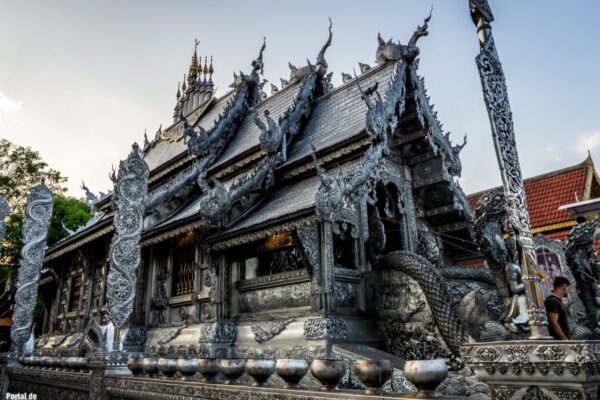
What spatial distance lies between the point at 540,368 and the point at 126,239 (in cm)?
522

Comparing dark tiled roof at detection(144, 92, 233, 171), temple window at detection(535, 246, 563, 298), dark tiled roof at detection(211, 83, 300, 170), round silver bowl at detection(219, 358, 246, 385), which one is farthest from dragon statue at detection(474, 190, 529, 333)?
A: dark tiled roof at detection(144, 92, 233, 171)

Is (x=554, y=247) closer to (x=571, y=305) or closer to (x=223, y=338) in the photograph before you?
(x=571, y=305)

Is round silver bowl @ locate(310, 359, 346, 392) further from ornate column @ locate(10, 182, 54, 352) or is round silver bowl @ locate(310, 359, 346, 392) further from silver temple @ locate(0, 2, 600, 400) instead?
ornate column @ locate(10, 182, 54, 352)

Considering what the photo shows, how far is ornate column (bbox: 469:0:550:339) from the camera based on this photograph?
90.3 inches

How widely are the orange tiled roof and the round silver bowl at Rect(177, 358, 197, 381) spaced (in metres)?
14.4

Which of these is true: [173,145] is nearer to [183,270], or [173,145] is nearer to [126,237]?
[183,270]

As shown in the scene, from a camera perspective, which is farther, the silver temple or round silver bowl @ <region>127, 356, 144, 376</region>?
the silver temple

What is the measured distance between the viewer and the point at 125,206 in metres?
6.13

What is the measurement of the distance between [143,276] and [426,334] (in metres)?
6.65

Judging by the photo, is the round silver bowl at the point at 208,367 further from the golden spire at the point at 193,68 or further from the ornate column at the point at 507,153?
the golden spire at the point at 193,68

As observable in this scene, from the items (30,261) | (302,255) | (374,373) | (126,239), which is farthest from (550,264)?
(30,261)

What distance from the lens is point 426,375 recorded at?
7.69ft

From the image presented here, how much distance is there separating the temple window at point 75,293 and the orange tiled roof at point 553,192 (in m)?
13.7

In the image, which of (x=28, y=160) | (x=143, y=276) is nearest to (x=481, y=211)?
(x=143, y=276)
